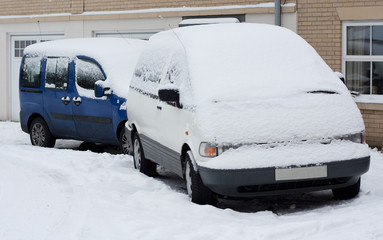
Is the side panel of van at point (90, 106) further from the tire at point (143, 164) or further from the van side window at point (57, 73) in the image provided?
the tire at point (143, 164)

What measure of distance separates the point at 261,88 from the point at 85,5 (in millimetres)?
11824

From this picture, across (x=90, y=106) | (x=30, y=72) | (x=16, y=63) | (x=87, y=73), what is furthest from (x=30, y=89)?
(x=16, y=63)

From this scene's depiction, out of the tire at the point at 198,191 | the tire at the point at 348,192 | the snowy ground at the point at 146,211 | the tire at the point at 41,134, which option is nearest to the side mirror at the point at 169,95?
the tire at the point at 198,191

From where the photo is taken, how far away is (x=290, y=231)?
591cm

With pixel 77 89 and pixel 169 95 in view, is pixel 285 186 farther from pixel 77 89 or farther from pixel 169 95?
pixel 77 89

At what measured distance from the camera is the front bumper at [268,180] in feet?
22.2

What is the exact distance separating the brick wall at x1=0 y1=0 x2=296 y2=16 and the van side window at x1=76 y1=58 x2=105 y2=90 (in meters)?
4.26

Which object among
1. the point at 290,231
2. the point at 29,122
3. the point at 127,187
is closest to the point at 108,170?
the point at 127,187

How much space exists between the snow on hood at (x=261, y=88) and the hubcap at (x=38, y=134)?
5972 mm

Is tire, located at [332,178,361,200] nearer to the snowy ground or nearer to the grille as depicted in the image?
the snowy ground

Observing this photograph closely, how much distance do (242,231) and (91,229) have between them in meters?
1.23

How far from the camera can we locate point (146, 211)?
680cm

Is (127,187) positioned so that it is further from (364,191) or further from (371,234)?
(371,234)

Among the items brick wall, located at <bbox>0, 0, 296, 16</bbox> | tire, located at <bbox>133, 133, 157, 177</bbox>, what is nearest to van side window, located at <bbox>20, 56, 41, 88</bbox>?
brick wall, located at <bbox>0, 0, 296, 16</bbox>
